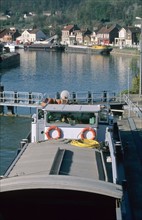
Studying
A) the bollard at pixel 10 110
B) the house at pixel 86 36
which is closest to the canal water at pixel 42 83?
the bollard at pixel 10 110

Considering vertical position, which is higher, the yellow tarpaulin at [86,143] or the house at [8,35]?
the house at [8,35]

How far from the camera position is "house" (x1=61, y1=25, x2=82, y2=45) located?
149750 mm

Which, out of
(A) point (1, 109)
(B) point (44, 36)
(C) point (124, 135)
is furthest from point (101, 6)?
(C) point (124, 135)

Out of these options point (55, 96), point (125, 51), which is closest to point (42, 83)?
point (55, 96)

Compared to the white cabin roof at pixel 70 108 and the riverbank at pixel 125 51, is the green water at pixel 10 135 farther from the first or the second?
the riverbank at pixel 125 51

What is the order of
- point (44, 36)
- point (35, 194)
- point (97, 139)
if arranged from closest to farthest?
1. point (35, 194)
2. point (97, 139)
3. point (44, 36)

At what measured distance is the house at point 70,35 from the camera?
5896 inches

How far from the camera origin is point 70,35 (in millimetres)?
152000

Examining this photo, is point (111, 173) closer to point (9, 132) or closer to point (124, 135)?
point (124, 135)

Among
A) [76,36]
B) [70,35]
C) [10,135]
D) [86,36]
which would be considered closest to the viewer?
[10,135]

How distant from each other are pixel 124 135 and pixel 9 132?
10.5m

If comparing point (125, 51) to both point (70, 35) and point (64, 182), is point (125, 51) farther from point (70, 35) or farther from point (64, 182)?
point (64, 182)

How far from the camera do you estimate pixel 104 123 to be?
17.5 metres

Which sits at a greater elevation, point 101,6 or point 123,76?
point 101,6
